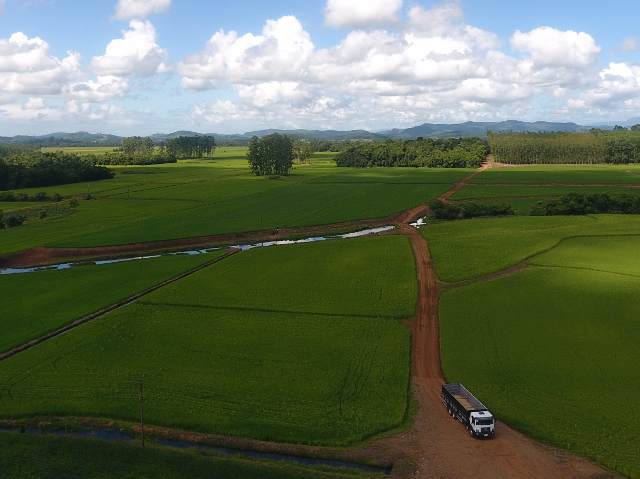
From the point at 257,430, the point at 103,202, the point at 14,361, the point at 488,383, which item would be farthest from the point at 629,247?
the point at 103,202

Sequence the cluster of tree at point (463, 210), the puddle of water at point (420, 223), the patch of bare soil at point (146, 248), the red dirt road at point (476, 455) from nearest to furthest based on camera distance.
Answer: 1. the red dirt road at point (476, 455)
2. the patch of bare soil at point (146, 248)
3. the puddle of water at point (420, 223)
4. the cluster of tree at point (463, 210)

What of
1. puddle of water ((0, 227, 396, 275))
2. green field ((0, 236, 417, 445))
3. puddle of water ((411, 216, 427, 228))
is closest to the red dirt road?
green field ((0, 236, 417, 445))

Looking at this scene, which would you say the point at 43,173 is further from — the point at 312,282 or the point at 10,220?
the point at 312,282

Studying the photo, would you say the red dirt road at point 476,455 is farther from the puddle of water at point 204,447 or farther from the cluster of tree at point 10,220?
the cluster of tree at point 10,220

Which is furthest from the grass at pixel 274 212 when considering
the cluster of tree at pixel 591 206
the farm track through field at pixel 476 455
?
the farm track through field at pixel 476 455

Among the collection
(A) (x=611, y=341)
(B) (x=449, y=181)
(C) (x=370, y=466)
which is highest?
(B) (x=449, y=181)

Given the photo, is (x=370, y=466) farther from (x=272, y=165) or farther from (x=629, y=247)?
(x=272, y=165)

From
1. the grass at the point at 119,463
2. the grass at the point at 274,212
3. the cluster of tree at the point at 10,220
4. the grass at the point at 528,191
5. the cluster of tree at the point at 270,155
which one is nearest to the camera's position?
the grass at the point at 119,463
